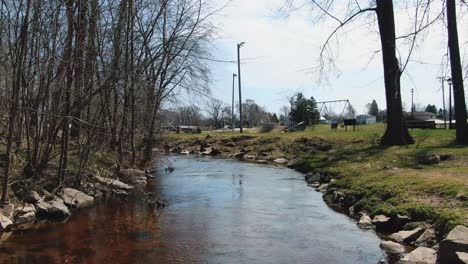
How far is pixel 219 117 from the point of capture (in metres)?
96.2

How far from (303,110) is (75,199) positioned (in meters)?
44.0

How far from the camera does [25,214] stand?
1088 centimetres

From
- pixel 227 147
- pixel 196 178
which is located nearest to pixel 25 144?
pixel 196 178

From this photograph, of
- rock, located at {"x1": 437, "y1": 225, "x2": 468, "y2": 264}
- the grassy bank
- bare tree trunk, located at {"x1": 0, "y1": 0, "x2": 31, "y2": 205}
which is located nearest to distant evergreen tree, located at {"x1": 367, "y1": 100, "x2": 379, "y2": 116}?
the grassy bank

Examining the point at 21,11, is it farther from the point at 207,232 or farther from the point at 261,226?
the point at 261,226

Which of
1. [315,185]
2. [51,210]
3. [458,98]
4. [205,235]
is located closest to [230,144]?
[458,98]

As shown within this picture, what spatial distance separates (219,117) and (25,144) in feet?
272

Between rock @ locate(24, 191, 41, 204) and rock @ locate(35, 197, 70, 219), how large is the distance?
0.10 m

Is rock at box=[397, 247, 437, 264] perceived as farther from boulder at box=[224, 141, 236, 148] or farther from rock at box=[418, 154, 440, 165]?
boulder at box=[224, 141, 236, 148]

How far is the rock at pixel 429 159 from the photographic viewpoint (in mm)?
16438

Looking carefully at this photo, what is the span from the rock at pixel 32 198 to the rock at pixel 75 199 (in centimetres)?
98

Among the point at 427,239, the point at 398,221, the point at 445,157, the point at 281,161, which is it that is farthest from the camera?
the point at 281,161

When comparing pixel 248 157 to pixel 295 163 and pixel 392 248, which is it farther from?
pixel 392 248

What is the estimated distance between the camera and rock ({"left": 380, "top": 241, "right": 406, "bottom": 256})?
8.60m
